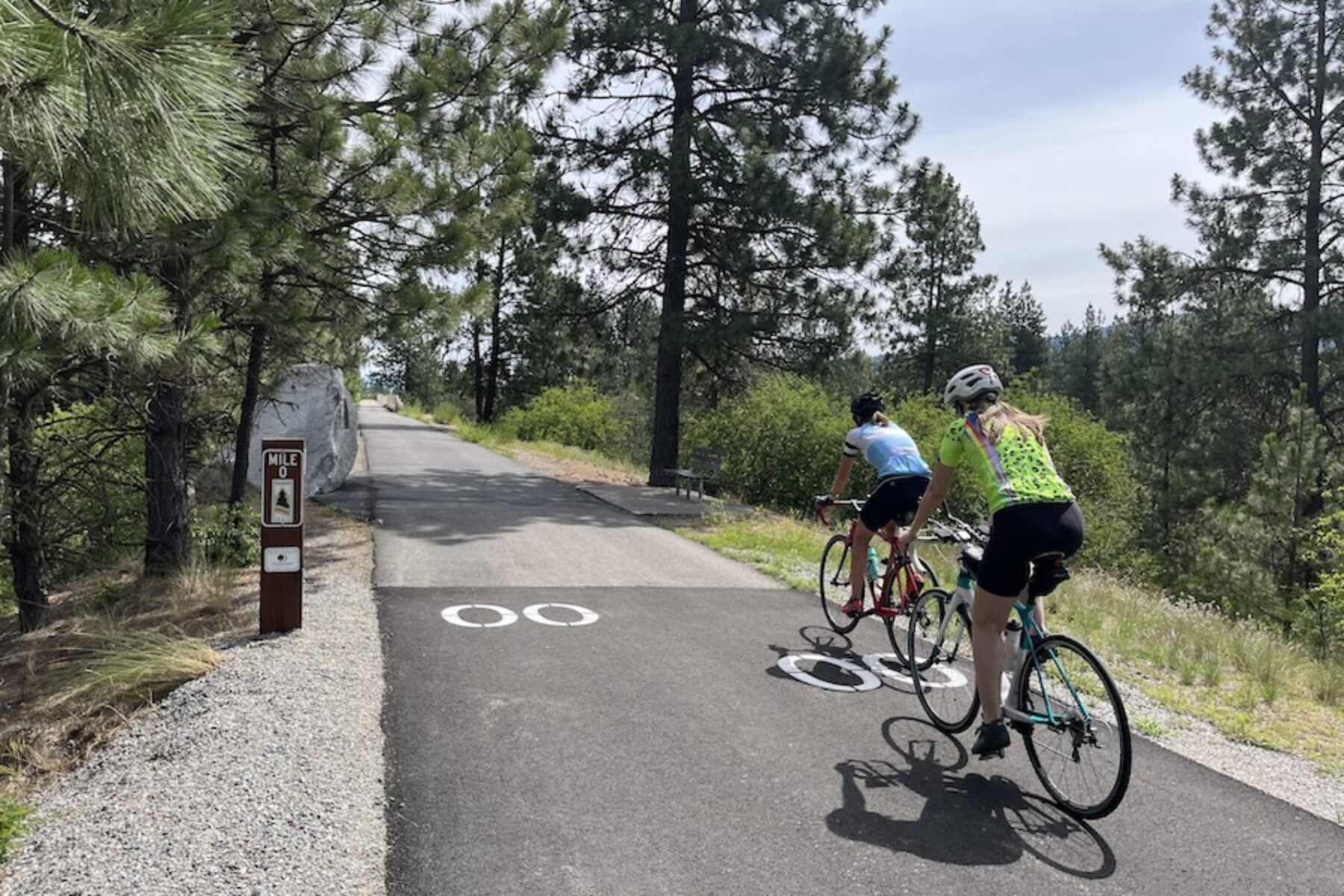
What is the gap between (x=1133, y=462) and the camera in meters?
27.3

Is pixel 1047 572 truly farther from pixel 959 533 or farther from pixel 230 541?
pixel 230 541

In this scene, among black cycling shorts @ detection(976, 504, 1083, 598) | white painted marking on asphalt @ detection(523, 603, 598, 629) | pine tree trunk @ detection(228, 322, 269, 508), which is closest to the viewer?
black cycling shorts @ detection(976, 504, 1083, 598)

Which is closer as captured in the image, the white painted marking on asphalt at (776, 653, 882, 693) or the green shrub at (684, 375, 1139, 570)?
the white painted marking on asphalt at (776, 653, 882, 693)

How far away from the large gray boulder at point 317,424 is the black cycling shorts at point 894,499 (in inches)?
428

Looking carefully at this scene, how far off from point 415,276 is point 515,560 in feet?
10.3

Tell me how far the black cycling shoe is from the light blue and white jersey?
7.41 feet

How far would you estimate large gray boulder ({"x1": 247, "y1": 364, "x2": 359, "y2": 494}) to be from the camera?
1518 centimetres

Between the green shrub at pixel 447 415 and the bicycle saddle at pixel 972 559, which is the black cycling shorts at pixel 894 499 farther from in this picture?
the green shrub at pixel 447 415

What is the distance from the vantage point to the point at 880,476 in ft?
21.1

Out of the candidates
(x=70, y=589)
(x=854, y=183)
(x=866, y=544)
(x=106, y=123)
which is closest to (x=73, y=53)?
(x=106, y=123)

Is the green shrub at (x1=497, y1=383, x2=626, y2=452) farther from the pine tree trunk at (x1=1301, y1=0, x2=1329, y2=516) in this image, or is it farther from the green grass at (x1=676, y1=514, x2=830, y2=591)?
the pine tree trunk at (x1=1301, y1=0, x2=1329, y2=516)

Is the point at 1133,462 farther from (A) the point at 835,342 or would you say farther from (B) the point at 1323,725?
(B) the point at 1323,725

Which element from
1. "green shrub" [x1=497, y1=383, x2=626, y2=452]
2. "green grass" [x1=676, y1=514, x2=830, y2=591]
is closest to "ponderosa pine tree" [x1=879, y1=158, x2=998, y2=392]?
"green shrub" [x1=497, y1=383, x2=626, y2=452]

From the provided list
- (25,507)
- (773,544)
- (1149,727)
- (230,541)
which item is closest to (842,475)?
(1149,727)
